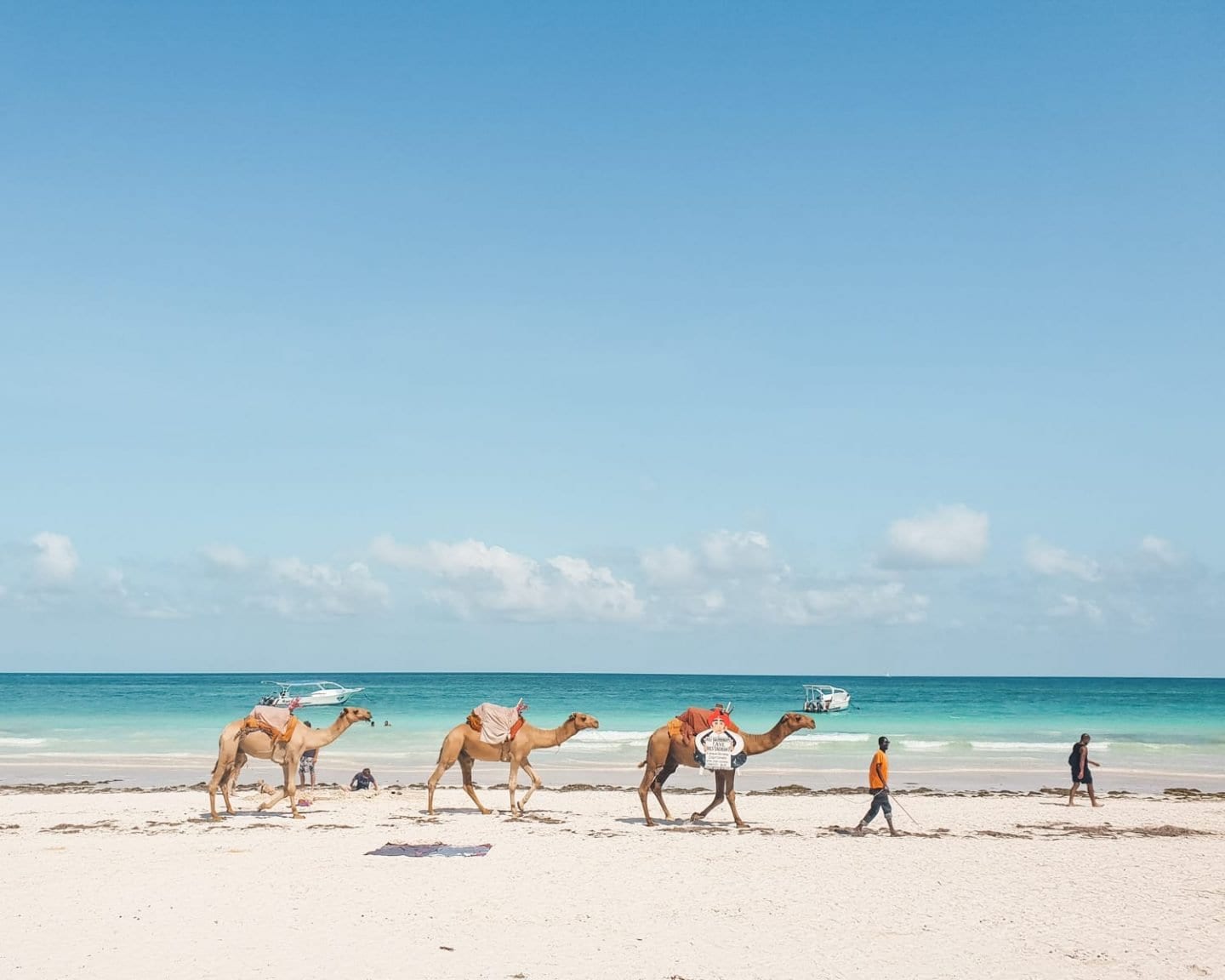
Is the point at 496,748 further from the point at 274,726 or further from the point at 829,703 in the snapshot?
the point at 829,703

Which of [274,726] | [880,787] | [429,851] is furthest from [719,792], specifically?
[274,726]

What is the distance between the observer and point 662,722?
59.9m

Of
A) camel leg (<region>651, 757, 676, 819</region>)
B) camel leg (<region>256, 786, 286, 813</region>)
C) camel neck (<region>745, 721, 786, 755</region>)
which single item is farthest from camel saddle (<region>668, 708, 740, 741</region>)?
camel leg (<region>256, 786, 286, 813</region>)

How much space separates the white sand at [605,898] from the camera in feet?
33.3

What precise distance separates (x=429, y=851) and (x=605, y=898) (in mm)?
3912

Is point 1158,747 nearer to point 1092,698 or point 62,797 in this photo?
point 62,797

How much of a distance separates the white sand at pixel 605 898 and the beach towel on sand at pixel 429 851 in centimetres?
24

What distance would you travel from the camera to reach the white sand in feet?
33.3

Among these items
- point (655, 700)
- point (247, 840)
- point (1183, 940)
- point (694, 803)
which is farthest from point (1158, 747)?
point (655, 700)

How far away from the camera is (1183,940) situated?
10930 mm

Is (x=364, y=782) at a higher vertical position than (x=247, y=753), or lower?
lower

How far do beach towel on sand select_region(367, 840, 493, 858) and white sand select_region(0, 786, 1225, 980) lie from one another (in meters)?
0.24

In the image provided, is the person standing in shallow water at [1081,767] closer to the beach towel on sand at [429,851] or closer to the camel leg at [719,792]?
the camel leg at [719,792]

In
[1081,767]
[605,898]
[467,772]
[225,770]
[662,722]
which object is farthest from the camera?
[662,722]
